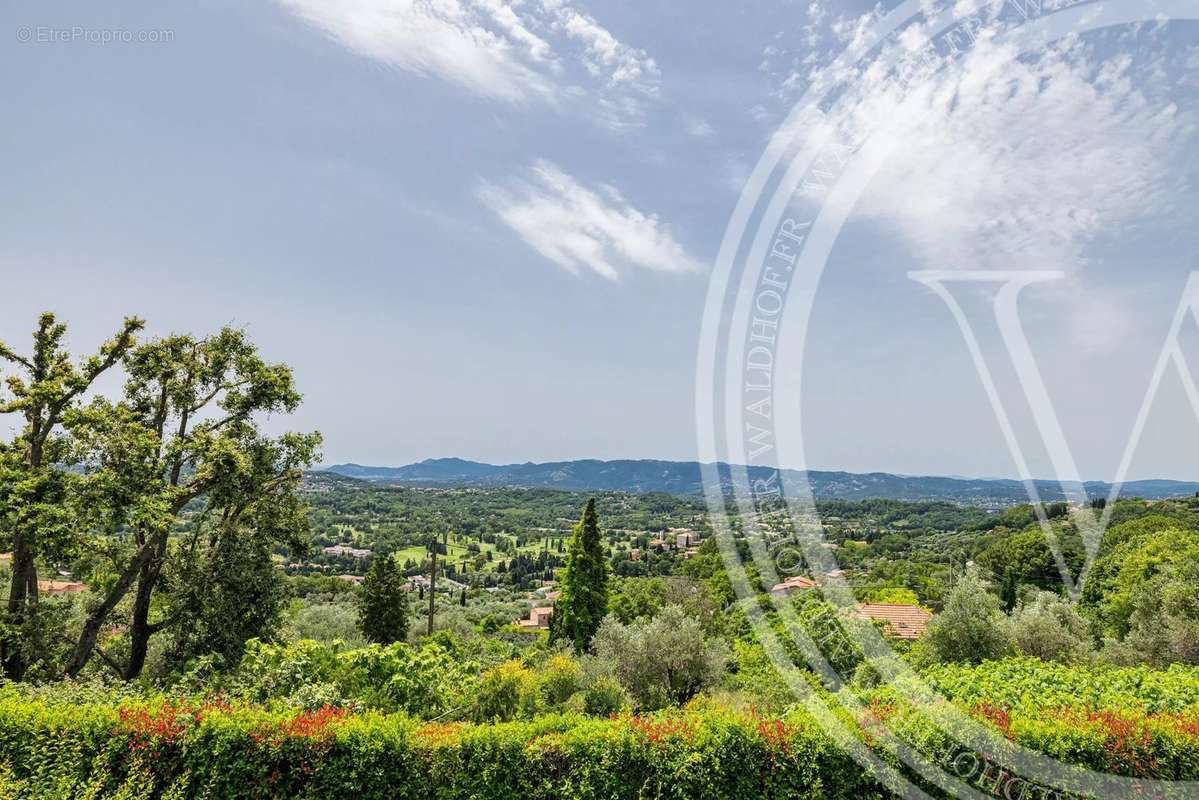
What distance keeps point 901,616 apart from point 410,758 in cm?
2524

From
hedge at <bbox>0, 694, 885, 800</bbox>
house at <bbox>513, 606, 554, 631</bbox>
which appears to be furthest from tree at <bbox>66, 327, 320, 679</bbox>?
house at <bbox>513, 606, 554, 631</bbox>

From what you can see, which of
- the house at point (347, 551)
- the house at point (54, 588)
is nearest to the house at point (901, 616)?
the house at point (54, 588)

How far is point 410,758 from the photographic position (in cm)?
744

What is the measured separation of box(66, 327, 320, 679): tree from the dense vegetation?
51 millimetres

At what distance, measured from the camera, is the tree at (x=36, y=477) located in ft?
35.4

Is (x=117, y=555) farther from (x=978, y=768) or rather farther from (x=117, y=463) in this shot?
(x=978, y=768)

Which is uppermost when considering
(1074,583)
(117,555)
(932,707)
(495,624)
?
(117,555)

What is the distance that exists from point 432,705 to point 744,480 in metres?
7.62

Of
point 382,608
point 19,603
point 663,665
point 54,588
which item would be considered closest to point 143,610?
point 19,603

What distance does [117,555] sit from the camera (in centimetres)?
1222

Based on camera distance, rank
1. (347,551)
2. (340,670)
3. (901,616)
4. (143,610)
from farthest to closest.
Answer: (347,551)
(901,616)
(143,610)
(340,670)

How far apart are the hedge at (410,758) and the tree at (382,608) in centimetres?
1942

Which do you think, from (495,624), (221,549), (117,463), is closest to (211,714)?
(221,549)

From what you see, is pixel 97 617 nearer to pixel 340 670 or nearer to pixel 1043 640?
pixel 340 670
